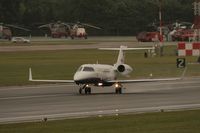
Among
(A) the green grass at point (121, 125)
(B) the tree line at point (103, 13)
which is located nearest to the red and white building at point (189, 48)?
(A) the green grass at point (121, 125)

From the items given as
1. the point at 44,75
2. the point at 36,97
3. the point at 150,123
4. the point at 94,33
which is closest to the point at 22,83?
the point at 44,75

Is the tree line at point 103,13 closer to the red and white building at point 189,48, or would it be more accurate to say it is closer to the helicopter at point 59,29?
the helicopter at point 59,29

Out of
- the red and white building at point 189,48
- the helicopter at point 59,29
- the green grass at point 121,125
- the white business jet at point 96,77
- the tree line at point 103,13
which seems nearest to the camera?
the green grass at point 121,125

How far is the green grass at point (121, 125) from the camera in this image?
17.5 metres

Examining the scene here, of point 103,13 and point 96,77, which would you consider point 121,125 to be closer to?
point 96,77

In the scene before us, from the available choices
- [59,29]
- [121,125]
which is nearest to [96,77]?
[121,125]

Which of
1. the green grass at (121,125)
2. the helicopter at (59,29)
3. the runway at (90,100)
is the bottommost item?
the runway at (90,100)

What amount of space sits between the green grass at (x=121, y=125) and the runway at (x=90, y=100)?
170 cm

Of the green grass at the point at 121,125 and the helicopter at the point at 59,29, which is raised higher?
the helicopter at the point at 59,29

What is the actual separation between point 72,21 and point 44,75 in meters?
108

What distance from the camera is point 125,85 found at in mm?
36750

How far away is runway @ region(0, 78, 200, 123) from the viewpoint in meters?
23.1

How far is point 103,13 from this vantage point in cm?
14638

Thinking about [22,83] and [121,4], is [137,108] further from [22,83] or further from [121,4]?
[121,4]
